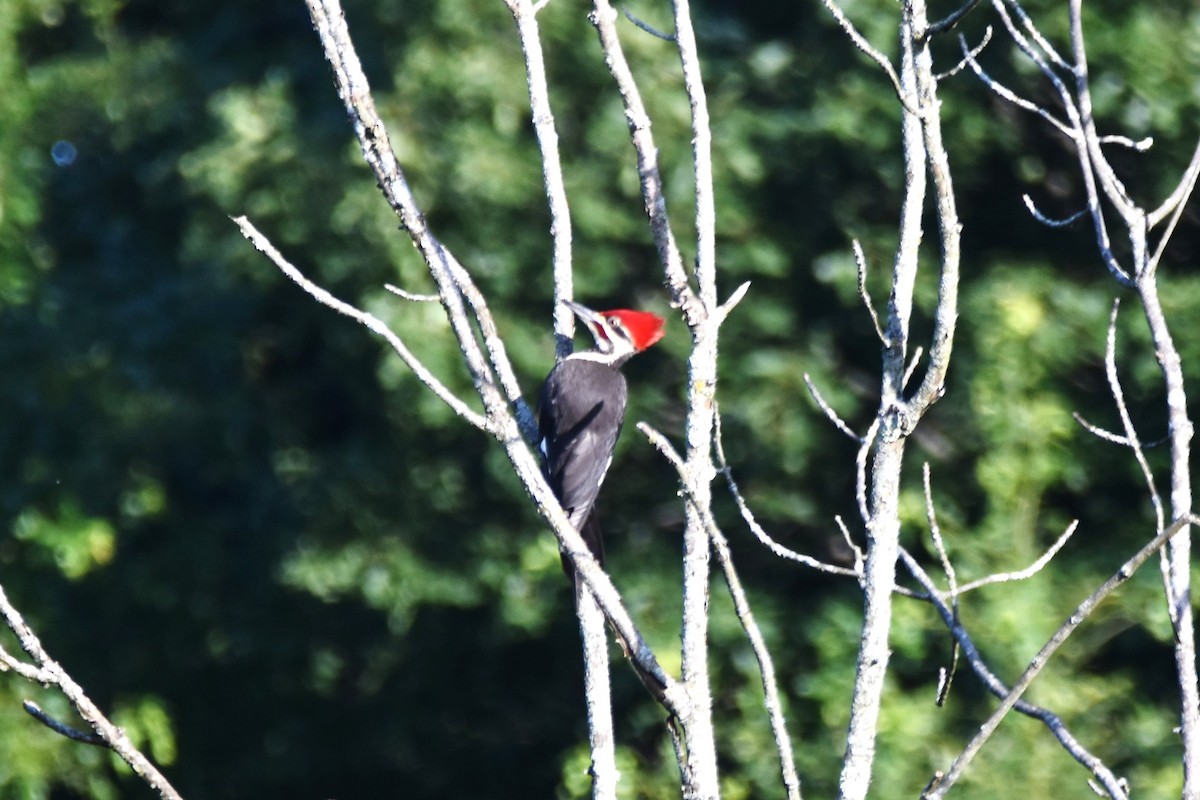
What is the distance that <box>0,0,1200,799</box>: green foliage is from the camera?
7.32m

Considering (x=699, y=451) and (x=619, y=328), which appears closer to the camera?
(x=699, y=451)

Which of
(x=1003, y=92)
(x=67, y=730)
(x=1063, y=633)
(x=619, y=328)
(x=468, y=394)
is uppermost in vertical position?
(x=468, y=394)

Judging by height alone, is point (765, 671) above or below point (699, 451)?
below

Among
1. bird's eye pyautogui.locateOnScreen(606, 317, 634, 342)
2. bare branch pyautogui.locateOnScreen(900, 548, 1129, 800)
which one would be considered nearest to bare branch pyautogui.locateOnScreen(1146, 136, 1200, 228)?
bare branch pyautogui.locateOnScreen(900, 548, 1129, 800)

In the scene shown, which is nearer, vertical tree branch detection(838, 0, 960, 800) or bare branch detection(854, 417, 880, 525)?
vertical tree branch detection(838, 0, 960, 800)

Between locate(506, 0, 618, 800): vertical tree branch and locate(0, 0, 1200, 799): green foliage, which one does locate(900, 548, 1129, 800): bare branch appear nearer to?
locate(506, 0, 618, 800): vertical tree branch

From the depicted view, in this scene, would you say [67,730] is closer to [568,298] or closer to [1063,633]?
[568,298]

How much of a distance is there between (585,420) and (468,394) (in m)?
2.75

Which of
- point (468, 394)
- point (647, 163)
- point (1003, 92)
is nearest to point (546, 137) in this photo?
point (647, 163)

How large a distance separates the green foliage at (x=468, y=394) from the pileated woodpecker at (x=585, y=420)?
164cm

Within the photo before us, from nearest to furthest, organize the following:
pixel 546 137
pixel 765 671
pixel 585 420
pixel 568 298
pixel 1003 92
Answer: pixel 765 671 < pixel 1003 92 < pixel 546 137 < pixel 568 298 < pixel 585 420

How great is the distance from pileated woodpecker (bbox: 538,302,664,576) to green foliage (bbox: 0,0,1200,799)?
164cm

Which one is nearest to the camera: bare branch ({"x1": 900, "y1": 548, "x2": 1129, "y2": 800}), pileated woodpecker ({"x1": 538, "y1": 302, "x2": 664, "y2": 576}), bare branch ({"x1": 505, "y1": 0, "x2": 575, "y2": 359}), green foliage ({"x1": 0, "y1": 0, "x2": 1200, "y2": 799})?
bare branch ({"x1": 900, "y1": 548, "x2": 1129, "y2": 800})

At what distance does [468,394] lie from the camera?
8.58 m
